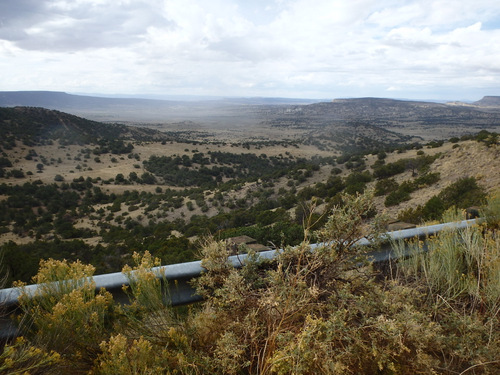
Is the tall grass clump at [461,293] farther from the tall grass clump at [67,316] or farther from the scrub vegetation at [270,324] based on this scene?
the tall grass clump at [67,316]

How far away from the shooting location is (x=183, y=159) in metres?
52.3

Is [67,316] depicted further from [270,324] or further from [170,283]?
[270,324]

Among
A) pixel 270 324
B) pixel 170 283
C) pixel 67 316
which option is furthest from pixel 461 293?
pixel 67 316

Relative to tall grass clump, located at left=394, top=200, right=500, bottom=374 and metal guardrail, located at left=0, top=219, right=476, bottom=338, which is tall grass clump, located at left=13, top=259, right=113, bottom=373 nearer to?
metal guardrail, located at left=0, top=219, right=476, bottom=338

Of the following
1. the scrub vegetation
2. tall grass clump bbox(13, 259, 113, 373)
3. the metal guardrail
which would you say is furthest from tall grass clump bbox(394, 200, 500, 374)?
tall grass clump bbox(13, 259, 113, 373)

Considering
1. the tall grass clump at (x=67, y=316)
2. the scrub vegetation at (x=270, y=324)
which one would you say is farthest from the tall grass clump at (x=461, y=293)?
the tall grass clump at (x=67, y=316)

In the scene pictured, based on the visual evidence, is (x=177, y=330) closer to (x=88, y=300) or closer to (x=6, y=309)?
(x=88, y=300)

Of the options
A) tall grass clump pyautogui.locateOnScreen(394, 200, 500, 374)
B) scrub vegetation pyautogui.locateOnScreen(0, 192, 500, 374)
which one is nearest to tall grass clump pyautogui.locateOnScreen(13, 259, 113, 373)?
scrub vegetation pyautogui.locateOnScreen(0, 192, 500, 374)

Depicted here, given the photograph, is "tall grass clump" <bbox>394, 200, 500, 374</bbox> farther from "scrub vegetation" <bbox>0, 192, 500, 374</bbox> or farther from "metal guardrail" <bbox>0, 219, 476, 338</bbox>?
"metal guardrail" <bbox>0, 219, 476, 338</bbox>

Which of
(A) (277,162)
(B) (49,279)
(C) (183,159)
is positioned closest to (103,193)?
(C) (183,159)

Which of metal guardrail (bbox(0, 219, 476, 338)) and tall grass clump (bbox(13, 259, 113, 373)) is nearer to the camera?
tall grass clump (bbox(13, 259, 113, 373))

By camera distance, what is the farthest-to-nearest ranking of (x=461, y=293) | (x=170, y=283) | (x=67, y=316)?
(x=461, y=293), (x=170, y=283), (x=67, y=316)

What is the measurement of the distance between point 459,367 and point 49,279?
333cm

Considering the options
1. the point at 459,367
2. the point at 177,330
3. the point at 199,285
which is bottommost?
the point at 459,367
